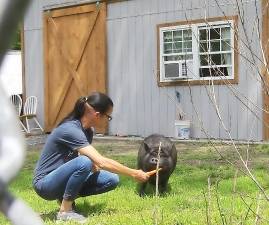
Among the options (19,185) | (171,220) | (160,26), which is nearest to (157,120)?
(160,26)

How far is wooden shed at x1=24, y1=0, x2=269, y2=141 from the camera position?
12141 millimetres

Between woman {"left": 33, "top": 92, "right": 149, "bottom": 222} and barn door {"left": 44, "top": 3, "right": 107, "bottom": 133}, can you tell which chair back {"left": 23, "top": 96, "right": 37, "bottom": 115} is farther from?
woman {"left": 33, "top": 92, "right": 149, "bottom": 222}

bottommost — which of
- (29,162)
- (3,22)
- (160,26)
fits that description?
(29,162)

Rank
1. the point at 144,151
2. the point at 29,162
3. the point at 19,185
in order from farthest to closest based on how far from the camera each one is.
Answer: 1. the point at 29,162
2. the point at 19,185
3. the point at 144,151

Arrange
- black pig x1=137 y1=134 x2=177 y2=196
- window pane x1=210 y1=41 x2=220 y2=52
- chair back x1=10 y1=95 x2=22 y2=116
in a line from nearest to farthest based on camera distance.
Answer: black pig x1=137 y1=134 x2=177 y2=196 < window pane x1=210 y1=41 x2=220 y2=52 < chair back x1=10 y1=95 x2=22 y2=116

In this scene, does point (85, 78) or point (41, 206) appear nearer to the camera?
point (41, 206)

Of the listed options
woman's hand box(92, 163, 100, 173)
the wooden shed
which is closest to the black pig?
woman's hand box(92, 163, 100, 173)

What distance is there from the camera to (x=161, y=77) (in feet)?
44.1

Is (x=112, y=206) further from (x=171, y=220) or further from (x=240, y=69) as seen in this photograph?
(x=240, y=69)

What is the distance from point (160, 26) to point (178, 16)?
0.52 metres

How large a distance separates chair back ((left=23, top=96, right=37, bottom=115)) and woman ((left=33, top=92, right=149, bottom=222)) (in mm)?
11144

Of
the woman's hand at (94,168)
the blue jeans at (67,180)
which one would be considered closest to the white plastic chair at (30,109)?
the woman's hand at (94,168)

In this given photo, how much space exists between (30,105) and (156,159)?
10.8 meters

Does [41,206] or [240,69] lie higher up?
[240,69]
